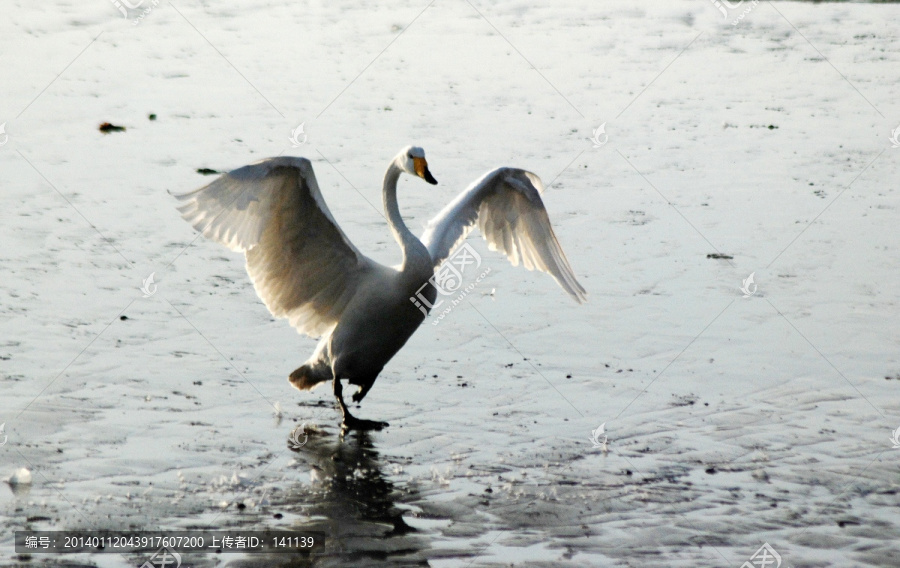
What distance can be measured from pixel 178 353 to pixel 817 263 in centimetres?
587

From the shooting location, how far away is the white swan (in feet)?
23.3

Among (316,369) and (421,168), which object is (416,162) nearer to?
(421,168)

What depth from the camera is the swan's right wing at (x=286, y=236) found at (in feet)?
23.2

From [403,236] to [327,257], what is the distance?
54cm

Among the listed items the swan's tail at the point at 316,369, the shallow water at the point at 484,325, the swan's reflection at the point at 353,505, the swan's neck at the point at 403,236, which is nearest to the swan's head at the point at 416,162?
the swan's neck at the point at 403,236

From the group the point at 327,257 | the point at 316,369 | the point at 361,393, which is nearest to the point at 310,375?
the point at 316,369

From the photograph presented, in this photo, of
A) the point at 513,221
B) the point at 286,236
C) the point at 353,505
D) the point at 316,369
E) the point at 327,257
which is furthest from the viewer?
the point at 513,221

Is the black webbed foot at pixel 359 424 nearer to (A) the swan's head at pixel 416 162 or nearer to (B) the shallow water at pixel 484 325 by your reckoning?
(B) the shallow water at pixel 484 325

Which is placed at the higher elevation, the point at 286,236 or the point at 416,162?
the point at 416,162

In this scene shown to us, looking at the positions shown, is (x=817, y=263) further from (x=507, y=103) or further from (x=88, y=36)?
(x=88, y=36)

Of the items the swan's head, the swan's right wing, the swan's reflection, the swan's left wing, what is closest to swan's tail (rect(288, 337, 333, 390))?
the swan's right wing

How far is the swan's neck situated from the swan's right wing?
30 cm

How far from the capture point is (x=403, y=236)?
7.60m

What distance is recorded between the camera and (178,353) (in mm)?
8352
